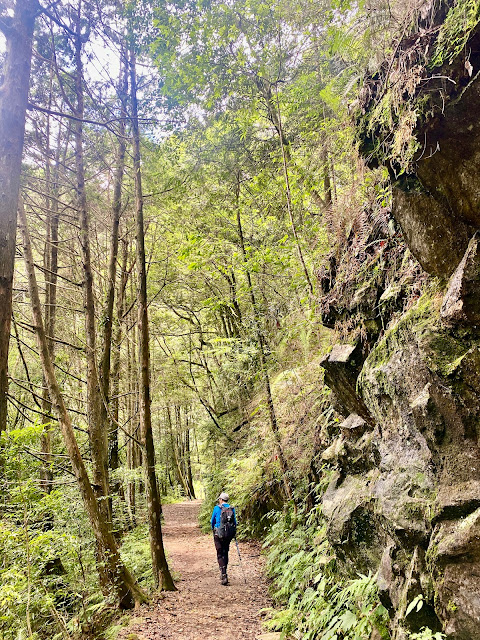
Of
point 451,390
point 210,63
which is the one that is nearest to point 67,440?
point 451,390

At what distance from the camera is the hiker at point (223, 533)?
8250mm

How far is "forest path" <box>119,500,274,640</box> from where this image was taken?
5715 millimetres

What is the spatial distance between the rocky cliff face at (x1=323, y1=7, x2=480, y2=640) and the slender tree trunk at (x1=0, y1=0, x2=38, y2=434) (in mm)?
4110

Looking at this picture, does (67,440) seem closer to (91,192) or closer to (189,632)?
(189,632)

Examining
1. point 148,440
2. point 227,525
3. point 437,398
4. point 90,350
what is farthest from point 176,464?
point 437,398

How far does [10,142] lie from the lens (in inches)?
174

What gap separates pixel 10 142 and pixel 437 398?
5.33 metres

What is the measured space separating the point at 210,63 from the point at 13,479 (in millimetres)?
8802

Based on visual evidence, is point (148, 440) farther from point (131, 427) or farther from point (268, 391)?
point (131, 427)

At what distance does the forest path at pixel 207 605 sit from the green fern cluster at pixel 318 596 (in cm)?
50

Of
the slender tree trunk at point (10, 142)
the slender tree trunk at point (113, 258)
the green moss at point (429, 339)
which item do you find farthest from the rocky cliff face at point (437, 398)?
the slender tree trunk at point (113, 258)

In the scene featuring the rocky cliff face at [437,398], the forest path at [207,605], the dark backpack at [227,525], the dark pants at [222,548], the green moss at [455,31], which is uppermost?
the green moss at [455,31]

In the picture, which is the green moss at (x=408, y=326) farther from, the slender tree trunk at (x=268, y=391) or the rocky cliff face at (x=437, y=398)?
the slender tree trunk at (x=268, y=391)

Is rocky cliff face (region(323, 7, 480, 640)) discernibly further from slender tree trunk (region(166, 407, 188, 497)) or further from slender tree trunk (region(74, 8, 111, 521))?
slender tree trunk (region(166, 407, 188, 497))
